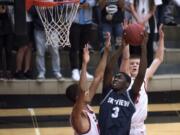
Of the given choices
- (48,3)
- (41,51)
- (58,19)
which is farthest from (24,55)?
(48,3)

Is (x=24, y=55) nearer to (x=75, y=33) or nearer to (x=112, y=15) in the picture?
(x=75, y=33)

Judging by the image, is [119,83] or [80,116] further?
[119,83]

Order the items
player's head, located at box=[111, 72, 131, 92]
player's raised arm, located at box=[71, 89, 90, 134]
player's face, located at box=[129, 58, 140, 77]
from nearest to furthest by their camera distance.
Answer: player's raised arm, located at box=[71, 89, 90, 134]
player's head, located at box=[111, 72, 131, 92]
player's face, located at box=[129, 58, 140, 77]

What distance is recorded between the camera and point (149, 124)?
8.75 meters

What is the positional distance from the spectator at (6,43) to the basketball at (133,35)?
424 cm

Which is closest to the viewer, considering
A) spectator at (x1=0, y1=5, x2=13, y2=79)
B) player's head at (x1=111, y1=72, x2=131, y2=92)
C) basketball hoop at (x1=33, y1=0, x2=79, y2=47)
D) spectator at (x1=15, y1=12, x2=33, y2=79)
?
player's head at (x1=111, y1=72, x2=131, y2=92)

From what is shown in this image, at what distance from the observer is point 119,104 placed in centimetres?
504

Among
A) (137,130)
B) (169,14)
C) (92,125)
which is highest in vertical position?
(169,14)

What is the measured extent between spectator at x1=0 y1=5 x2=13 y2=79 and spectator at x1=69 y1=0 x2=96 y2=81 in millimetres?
1049

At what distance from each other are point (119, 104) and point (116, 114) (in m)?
0.10

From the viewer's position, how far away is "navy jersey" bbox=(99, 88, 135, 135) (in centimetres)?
498

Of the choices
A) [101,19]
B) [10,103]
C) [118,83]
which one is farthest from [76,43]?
[118,83]

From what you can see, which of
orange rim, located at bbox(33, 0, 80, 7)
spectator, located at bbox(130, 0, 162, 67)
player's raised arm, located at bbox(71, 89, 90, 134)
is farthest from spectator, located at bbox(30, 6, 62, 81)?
player's raised arm, located at bbox(71, 89, 90, 134)

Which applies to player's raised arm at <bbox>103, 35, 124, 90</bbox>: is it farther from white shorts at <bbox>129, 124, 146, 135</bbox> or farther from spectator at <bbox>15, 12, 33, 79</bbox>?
spectator at <bbox>15, 12, 33, 79</bbox>
